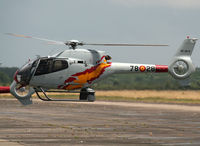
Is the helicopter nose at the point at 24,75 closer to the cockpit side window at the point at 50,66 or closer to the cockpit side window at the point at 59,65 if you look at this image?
the cockpit side window at the point at 50,66

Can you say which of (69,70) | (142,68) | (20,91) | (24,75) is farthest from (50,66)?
(142,68)

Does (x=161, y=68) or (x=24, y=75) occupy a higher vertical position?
(x=161, y=68)

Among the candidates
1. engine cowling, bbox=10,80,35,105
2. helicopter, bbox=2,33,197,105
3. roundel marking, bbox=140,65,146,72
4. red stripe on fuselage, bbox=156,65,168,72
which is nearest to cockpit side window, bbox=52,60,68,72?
helicopter, bbox=2,33,197,105

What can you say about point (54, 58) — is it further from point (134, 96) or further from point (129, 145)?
point (134, 96)

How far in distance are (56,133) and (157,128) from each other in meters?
9.46

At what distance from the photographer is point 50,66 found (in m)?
32.9

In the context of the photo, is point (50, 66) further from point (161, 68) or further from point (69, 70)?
point (161, 68)

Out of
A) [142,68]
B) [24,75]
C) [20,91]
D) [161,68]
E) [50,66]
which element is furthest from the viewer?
[161,68]

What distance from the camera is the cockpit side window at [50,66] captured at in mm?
32691

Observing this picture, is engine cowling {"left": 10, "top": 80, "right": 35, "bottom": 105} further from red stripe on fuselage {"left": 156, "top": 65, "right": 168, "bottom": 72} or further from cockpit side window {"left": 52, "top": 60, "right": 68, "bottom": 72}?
red stripe on fuselage {"left": 156, "top": 65, "right": 168, "bottom": 72}

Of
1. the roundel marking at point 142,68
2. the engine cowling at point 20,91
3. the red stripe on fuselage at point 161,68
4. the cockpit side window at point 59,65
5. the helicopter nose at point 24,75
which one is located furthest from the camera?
the red stripe on fuselage at point 161,68

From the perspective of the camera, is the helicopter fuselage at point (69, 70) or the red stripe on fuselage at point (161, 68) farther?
the red stripe on fuselage at point (161, 68)

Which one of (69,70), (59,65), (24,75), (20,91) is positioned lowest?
(20,91)

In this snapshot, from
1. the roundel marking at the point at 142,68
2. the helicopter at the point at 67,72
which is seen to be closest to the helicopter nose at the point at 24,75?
the helicopter at the point at 67,72
